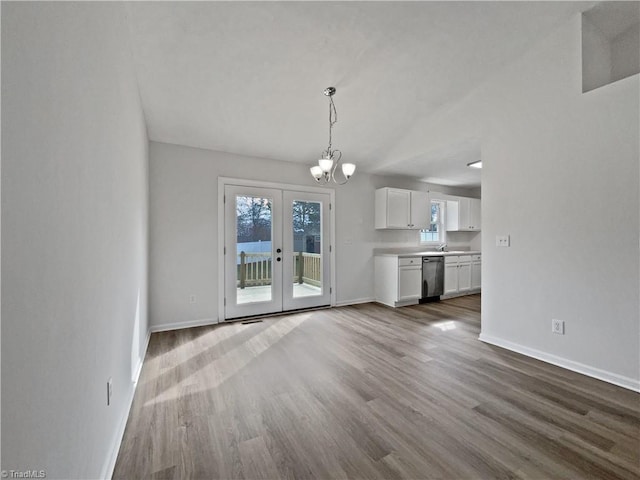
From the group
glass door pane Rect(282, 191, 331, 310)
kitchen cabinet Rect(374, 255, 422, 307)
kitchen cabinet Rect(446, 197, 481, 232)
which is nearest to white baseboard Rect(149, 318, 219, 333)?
glass door pane Rect(282, 191, 331, 310)

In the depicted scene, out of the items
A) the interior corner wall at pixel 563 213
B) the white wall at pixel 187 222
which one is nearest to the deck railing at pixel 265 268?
the white wall at pixel 187 222

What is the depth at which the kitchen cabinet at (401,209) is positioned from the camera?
206 inches

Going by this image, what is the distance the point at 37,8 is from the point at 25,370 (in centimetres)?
92

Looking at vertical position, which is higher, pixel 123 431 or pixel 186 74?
pixel 186 74

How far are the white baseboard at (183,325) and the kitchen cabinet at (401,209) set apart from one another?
328 centimetres

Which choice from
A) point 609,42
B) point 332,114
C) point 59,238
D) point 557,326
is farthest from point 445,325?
point 59,238

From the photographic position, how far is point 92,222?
123 centimetres

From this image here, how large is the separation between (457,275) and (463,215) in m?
1.50

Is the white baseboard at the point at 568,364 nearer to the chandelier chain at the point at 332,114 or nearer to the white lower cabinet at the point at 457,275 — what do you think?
the white lower cabinet at the point at 457,275

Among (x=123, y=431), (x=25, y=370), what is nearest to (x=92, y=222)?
(x=25, y=370)

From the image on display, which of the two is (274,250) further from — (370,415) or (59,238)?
(59,238)

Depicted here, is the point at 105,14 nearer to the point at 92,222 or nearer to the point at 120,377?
the point at 92,222

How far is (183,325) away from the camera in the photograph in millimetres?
3807

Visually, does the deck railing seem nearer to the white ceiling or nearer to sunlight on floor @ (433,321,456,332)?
the white ceiling
